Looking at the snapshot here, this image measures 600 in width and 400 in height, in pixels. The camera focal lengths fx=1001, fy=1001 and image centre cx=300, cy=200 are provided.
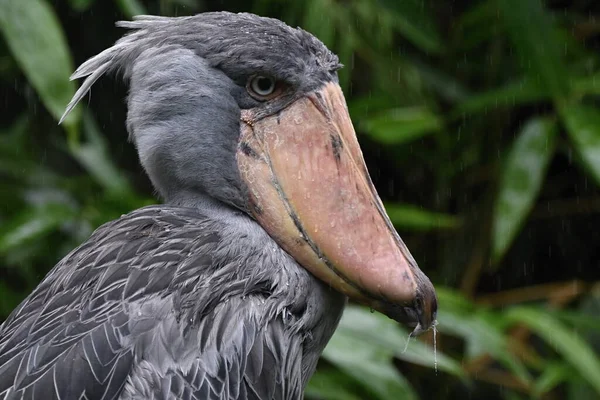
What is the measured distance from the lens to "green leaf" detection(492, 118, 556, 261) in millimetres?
2656

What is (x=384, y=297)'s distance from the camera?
1.33 meters

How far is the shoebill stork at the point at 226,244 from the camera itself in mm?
1260

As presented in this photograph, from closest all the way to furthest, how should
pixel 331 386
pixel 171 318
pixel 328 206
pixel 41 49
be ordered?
pixel 171 318, pixel 328 206, pixel 41 49, pixel 331 386

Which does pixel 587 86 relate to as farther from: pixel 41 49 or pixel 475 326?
pixel 41 49

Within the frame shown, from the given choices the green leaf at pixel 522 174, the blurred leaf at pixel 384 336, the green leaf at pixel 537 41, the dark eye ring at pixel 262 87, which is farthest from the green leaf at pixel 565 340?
the dark eye ring at pixel 262 87

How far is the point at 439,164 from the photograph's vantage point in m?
3.14

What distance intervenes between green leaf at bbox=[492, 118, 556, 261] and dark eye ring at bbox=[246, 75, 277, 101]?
1.33m

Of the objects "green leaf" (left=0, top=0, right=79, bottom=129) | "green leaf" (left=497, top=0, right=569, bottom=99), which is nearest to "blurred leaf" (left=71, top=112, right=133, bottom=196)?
"green leaf" (left=0, top=0, right=79, bottom=129)

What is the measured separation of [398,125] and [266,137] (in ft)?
4.43

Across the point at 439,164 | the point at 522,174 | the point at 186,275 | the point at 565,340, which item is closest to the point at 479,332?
the point at 565,340

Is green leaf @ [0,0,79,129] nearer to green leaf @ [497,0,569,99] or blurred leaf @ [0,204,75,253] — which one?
blurred leaf @ [0,204,75,253]

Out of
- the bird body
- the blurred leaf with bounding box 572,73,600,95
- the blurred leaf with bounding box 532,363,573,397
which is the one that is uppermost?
the bird body

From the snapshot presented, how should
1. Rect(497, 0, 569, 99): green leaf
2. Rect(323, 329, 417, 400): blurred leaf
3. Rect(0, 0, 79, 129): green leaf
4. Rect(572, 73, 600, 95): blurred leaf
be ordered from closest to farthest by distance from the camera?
1. Rect(0, 0, 79, 129): green leaf
2. Rect(323, 329, 417, 400): blurred leaf
3. Rect(497, 0, 569, 99): green leaf
4. Rect(572, 73, 600, 95): blurred leaf

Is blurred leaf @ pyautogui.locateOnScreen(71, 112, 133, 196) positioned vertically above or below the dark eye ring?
below
